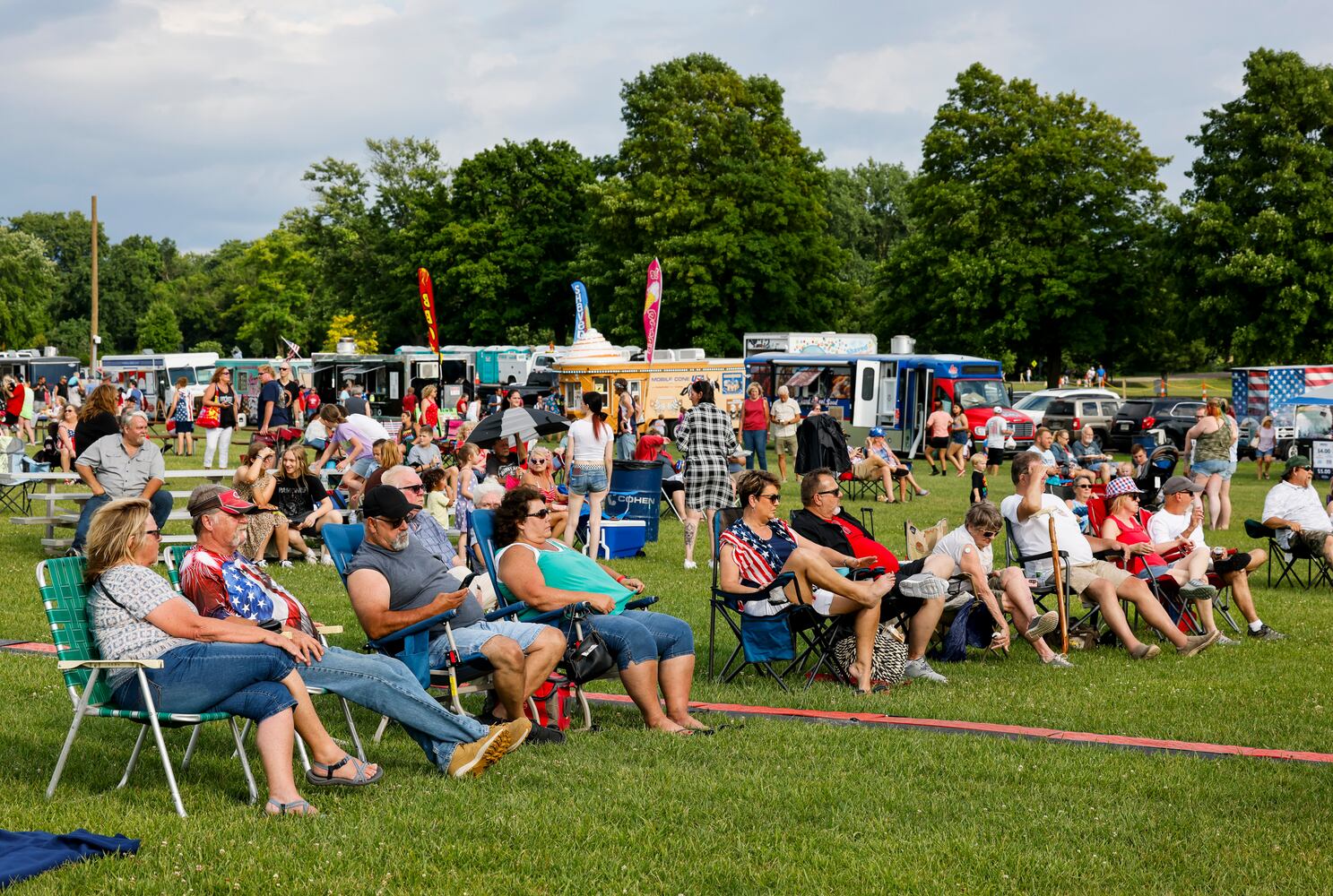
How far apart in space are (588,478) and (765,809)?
24.8ft

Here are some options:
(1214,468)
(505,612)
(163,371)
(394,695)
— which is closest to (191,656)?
(394,695)

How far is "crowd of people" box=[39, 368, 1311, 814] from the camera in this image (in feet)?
17.1

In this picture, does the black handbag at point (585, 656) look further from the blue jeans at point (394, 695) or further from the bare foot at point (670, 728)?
the blue jeans at point (394, 695)

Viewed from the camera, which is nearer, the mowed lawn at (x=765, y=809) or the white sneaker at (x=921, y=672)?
the mowed lawn at (x=765, y=809)

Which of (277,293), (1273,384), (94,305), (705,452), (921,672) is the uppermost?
(277,293)

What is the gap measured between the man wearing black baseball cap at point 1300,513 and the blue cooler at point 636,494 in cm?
567

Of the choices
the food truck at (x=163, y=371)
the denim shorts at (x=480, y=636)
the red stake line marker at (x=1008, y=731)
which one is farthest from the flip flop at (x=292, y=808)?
the food truck at (x=163, y=371)

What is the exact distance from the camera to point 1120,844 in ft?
15.7

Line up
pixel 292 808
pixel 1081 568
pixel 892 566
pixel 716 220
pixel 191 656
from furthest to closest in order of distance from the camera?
pixel 716 220, pixel 1081 568, pixel 892 566, pixel 191 656, pixel 292 808

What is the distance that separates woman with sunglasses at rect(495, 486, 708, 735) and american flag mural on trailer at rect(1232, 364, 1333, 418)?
27.5 meters

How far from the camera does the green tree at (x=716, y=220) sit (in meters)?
45.1

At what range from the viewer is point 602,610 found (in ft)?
22.2

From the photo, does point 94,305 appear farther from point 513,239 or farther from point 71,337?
point 71,337

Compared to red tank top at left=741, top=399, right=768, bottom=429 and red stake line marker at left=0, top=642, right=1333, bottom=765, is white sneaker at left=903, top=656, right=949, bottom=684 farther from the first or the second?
red tank top at left=741, top=399, right=768, bottom=429
